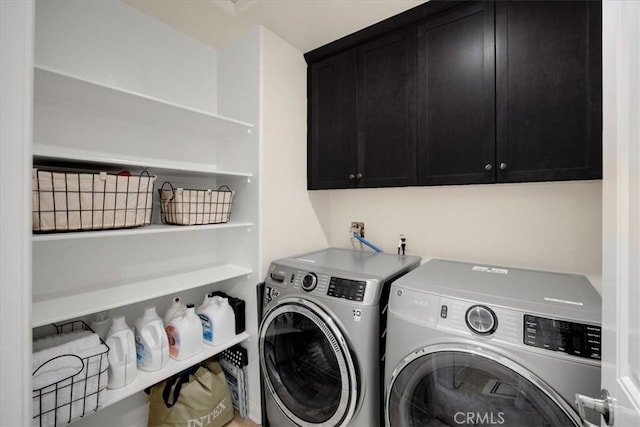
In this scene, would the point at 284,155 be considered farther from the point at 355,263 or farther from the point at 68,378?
the point at 68,378

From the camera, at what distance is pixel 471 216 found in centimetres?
165

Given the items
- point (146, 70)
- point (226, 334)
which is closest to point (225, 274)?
point (226, 334)

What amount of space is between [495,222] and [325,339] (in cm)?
119

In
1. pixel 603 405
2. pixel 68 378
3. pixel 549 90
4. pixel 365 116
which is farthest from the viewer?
pixel 365 116

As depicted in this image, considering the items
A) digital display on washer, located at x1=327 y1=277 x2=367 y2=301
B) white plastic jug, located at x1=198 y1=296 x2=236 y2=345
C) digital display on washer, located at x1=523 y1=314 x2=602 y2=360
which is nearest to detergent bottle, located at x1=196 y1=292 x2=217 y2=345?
white plastic jug, located at x1=198 y1=296 x2=236 y2=345

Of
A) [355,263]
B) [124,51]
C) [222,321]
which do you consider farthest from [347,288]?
[124,51]

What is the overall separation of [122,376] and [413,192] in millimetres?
1886

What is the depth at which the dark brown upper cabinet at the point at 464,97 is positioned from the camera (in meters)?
1.12

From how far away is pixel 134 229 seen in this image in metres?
1.19

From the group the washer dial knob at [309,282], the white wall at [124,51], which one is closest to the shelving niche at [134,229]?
the white wall at [124,51]

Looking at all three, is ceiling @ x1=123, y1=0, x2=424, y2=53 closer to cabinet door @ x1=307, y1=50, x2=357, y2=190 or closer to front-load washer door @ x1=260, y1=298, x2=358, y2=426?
cabinet door @ x1=307, y1=50, x2=357, y2=190

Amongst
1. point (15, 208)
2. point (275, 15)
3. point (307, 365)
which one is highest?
point (275, 15)

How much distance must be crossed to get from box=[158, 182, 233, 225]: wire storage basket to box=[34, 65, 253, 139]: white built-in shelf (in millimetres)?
401

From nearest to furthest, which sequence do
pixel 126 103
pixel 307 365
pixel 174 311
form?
pixel 126 103, pixel 307 365, pixel 174 311
